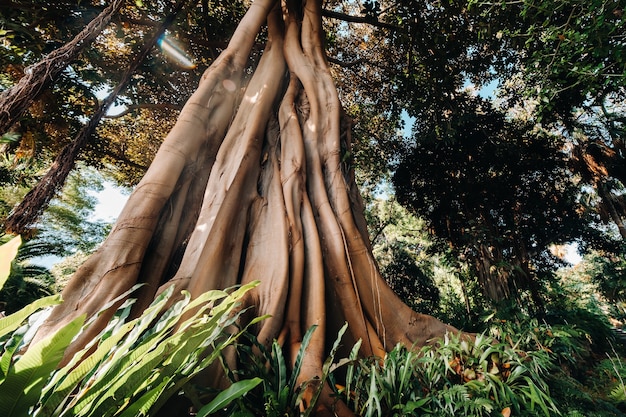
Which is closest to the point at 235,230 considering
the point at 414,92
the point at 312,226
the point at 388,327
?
the point at 312,226

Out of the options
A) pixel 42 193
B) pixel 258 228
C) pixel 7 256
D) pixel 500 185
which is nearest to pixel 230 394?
pixel 7 256

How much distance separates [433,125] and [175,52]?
4640mm

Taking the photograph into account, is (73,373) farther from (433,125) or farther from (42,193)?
(433,125)

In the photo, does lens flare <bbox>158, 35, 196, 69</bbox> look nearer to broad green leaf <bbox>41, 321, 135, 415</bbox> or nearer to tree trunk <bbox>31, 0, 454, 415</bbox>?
tree trunk <bbox>31, 0, 454, 415</bbox>

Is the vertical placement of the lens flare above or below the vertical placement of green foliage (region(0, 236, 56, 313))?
above

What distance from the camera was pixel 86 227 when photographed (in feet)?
42.5

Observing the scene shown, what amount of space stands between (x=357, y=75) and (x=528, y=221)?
15.2 feet

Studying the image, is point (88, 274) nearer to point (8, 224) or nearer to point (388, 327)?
point (8, 224)

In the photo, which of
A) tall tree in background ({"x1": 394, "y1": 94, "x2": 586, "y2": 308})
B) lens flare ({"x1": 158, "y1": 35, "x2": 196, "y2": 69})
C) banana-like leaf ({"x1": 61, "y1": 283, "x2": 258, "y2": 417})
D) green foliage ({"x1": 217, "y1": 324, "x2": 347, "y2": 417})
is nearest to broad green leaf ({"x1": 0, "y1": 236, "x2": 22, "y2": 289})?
banana-like leaf ({"x1": 61, "y1": 283, "x2": 258, "y2": 417})

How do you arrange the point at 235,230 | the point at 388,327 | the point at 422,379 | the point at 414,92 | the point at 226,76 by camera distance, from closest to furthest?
the point at 422,379 → the point at 388,327 → the point at 235,230 → the point at 226,76 → the point at 414,92

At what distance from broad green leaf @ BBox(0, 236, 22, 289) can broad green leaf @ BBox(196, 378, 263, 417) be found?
492 millimetres

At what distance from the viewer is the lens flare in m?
4.50

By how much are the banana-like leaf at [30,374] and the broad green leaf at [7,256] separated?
141mm

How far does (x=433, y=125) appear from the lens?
528 centimetres
